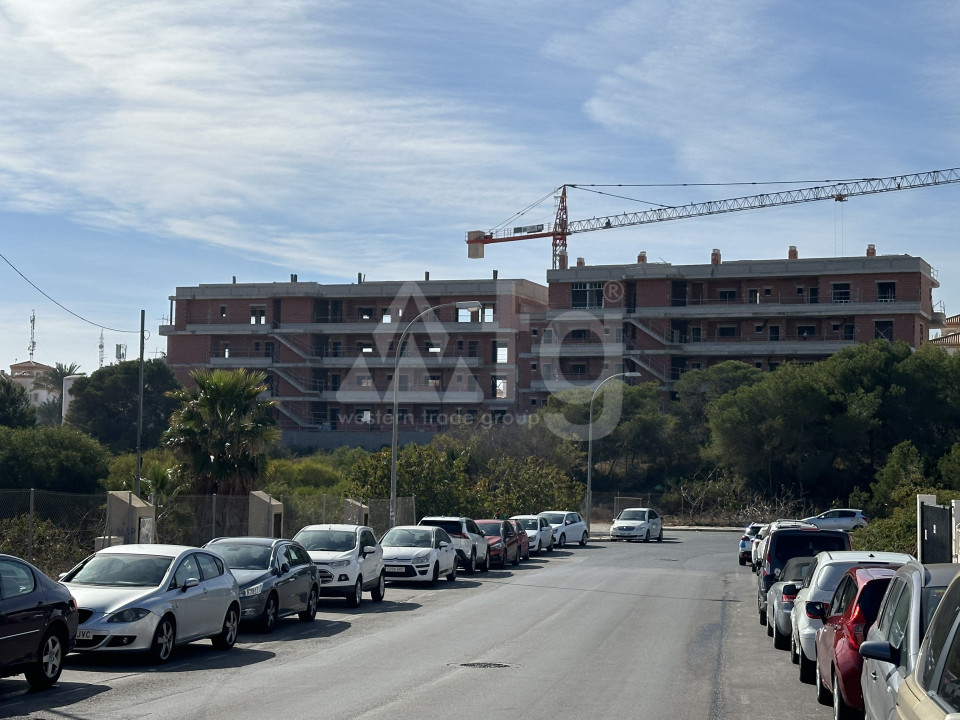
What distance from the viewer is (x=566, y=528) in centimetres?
5012

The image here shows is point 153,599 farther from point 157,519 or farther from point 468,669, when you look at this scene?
point 157,519

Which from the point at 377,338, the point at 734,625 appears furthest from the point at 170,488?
the point at 377,338

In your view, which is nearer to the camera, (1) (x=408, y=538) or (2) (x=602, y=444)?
(1) (x=408, y=538)

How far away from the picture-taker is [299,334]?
97.5m

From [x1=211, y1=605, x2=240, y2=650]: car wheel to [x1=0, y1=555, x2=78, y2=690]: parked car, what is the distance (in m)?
3.50

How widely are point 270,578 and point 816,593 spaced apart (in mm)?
8894

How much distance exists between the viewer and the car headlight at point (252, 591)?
18.0m

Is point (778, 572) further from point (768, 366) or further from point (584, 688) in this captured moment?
point (768, 366)

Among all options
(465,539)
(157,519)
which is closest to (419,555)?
(465,539)

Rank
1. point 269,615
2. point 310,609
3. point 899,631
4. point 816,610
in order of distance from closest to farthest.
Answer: point 899,631, point 816,610, point 269,615, point 310,609

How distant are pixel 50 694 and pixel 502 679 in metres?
5.05

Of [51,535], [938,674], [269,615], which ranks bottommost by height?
[269,615]

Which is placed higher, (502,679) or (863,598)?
(863,598)

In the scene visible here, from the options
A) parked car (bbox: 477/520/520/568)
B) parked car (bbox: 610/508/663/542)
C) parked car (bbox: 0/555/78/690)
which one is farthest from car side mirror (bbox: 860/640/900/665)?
parked car (bbox: 610/508/663/542)
